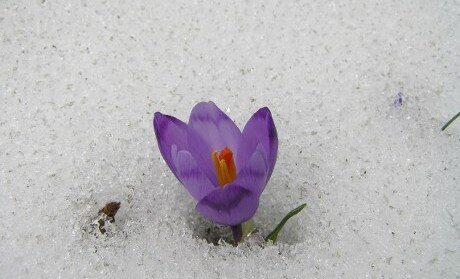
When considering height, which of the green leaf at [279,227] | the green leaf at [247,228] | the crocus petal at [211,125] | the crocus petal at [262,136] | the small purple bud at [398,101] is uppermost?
the small purple bud at [398,101]

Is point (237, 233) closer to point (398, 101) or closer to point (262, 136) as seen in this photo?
point (262, 136)

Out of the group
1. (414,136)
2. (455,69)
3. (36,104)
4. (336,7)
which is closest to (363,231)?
(414,136)

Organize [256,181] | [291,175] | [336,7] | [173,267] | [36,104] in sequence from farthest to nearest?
[336,7]
[36,104]
[291,175]
[173,267]
[256,181]

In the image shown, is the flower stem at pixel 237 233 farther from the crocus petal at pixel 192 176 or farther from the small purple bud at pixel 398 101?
the small purple bud at pixel 398 101

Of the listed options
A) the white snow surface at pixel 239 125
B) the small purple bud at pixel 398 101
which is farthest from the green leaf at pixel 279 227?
the small purple bud at pixel 398 101

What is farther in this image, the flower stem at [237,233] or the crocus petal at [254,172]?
the flower stem at [237,233]

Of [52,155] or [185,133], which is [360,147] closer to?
[185,133]
